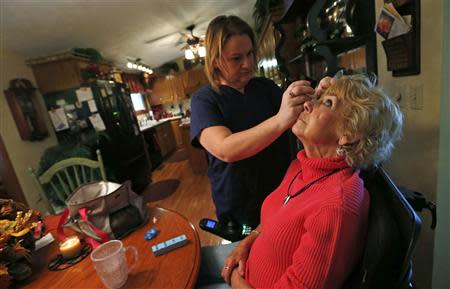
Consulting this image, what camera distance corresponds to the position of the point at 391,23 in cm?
91

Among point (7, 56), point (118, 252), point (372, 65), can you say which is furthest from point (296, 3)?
point (7, 56)

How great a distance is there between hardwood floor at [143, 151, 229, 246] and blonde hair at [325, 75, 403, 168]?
70.1 inches

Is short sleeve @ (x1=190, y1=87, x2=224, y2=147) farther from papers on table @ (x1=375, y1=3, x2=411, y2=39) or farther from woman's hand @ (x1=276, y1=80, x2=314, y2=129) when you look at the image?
papers on table @ (x1=375, y1=3, x2=411, y2=39)

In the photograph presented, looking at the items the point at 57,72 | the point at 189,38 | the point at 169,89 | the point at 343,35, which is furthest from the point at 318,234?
the point at 169,89

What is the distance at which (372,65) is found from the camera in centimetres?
115

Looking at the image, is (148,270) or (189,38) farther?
(189,38)

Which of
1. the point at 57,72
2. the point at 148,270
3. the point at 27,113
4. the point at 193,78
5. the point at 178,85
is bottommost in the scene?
the point at 148,270

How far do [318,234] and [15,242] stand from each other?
0.99m

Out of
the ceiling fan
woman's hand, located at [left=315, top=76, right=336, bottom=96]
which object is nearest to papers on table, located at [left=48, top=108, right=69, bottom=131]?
the ceiling fan

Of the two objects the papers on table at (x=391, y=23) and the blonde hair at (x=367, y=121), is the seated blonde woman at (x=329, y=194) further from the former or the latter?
the papers on table at (x=391, y=23)

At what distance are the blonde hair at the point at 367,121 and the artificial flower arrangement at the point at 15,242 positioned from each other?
1.12 metres

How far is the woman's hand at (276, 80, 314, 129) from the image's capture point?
0.73 metres

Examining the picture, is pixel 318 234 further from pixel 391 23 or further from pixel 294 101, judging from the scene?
pixel 391 23

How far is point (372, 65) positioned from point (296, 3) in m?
1.00
